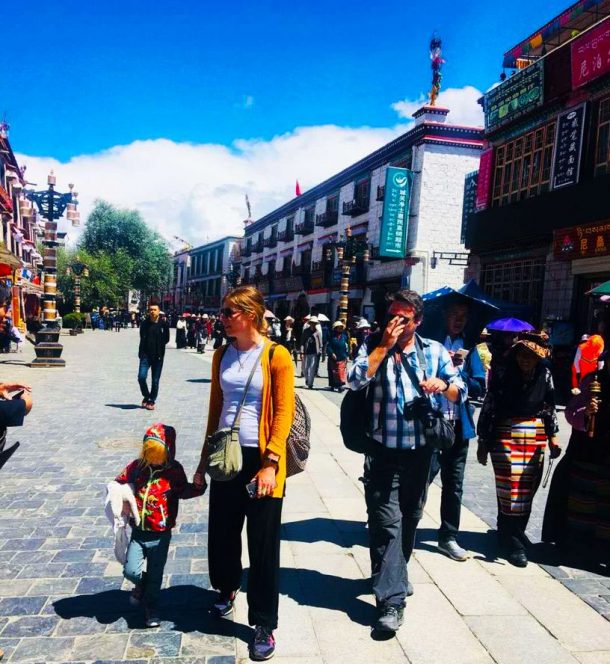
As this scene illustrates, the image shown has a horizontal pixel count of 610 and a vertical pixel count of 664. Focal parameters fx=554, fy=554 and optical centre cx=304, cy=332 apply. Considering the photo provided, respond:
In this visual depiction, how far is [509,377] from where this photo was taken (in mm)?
4059

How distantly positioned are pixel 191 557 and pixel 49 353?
1359 centimetres

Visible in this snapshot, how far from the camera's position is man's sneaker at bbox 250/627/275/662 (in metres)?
2.71

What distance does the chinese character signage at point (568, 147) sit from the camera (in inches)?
551

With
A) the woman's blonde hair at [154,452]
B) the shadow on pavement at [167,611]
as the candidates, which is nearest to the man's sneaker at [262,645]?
the shadow on pavement at [167,611]

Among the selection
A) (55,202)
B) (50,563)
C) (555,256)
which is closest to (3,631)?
(50,563)

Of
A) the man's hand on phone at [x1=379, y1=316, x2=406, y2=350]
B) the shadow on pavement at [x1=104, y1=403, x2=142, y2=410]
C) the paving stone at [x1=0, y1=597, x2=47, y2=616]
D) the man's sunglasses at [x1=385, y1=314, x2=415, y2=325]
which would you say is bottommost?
the shadow on pavement at [x1=104, y1=403, x2=142, y2=410]

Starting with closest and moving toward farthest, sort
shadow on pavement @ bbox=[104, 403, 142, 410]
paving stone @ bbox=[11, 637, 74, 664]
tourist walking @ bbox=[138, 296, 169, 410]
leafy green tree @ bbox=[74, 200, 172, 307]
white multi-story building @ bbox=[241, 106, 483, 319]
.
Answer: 1. paving stone @ bbox=[11, 637, 74, 664]
2. tourist walking @ bbox=[138, 296, 169, 410]
3. shadow on pavement @ bbox=[104, 403, 142, 410]
4. white multi-story building @ bbox=[241, 106, 483, 319]
5. leafy green tree @ bbox=[74, 200, 172, 307]

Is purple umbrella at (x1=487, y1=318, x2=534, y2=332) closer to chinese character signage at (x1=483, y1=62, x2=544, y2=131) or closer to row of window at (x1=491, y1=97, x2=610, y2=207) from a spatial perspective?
row of window at (x1=491, y1=97, x2=610, y2=207)

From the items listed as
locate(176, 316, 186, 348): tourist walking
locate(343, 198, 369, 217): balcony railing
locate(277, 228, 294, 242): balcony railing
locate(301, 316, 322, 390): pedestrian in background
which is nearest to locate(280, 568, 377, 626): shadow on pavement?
locate(301, 316, 322, 390): pedestrian in background

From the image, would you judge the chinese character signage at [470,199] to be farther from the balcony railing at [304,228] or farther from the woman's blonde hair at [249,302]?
the balcony railing at [304,228]

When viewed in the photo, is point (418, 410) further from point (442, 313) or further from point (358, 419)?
point (442, 313)

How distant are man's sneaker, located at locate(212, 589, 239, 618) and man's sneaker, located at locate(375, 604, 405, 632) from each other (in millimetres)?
806

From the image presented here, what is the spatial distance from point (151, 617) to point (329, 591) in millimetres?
1106

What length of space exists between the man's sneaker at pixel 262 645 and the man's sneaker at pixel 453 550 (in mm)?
1738
